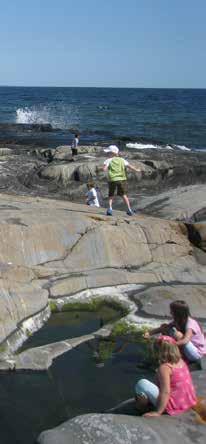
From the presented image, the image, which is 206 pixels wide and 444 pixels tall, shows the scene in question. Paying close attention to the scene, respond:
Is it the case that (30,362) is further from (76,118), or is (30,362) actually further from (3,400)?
(76,118)

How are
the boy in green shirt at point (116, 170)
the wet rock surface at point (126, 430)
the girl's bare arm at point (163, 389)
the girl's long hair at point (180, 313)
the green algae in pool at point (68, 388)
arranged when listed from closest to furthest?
the wet rock surface at point (126, 430) → the girl's bare arm at point (163, 389) → the green algae in pool at point (68, 388) → the girl's long hair at point (180, 313) → the boy in green shirt at point (116, 170)

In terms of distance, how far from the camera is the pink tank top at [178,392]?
7719 mm

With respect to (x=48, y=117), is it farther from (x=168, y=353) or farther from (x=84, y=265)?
(x=168, y=353)

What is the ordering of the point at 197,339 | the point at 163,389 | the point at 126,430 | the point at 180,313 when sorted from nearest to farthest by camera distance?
the point at 126,430 → the point at 163,389 → the point at 180,313 → the point at 197,339

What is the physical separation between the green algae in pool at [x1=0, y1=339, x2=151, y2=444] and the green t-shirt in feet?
19.8

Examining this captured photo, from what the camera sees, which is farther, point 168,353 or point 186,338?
point 186,338

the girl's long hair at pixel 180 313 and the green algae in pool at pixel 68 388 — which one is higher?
the girl's long hair at pixel 180 313

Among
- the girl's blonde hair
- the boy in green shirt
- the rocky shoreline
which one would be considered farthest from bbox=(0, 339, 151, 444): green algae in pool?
the boy in green shirt

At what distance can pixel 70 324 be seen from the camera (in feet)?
39.5

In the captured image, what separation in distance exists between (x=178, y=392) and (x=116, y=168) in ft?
29.8

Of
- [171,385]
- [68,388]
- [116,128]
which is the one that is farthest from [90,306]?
[116,128]

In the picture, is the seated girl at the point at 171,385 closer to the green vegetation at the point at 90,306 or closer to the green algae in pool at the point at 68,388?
the green algae in pool at the point at 68,388

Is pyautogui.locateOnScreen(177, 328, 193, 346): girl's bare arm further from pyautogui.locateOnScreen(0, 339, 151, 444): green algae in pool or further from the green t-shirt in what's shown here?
the green t-shirt

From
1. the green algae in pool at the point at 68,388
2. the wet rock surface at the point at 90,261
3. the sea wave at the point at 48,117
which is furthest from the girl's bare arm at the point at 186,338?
the sea wave at the point at 48,117
